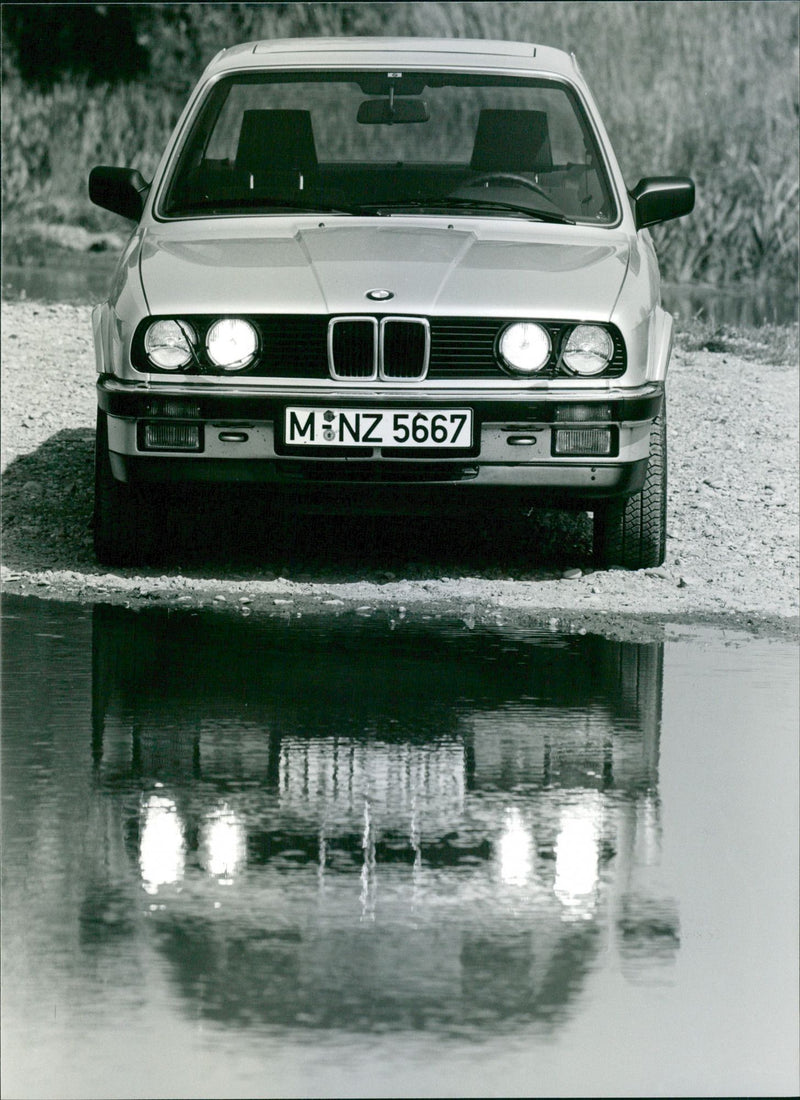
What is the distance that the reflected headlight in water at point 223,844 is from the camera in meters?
4.70

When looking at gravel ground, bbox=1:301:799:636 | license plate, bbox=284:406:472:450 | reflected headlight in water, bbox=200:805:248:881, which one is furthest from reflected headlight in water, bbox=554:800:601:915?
license plate, bbox=284:406:472:450

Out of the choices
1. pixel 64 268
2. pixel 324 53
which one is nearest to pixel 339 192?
pixel 324 53

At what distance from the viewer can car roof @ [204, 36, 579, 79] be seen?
30.9ft

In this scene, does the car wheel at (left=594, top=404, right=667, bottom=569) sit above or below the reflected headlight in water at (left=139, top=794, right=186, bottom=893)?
below

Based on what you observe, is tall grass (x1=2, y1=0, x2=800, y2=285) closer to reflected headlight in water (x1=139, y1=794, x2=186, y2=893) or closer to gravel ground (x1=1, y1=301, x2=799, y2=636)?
gravel ground (x1=1, y1=301, x2=799, y2=636)

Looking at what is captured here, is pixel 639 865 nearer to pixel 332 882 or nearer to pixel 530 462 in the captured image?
pixel 332 882

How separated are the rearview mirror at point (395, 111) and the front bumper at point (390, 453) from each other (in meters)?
→ 2.07

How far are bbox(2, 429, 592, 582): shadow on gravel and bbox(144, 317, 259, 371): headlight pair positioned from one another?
0.46 m

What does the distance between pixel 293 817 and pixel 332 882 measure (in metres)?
0.53

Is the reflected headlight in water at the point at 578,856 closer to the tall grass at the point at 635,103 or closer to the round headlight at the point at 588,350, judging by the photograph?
the round headlight at the point at 588,350

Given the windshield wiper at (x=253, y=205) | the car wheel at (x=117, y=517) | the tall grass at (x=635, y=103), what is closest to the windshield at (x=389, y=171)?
the windshield wiper at (x=253, y=205)

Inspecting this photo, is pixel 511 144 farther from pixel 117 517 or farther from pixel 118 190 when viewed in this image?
pixel 117 517

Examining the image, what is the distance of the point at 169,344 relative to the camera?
7.93 metres

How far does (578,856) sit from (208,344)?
139 inches
